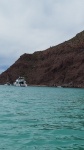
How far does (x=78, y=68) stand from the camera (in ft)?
631

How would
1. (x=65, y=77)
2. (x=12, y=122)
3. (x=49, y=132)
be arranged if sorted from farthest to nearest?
1. (x=65, y=77)
2. (x=12, y=122)
3. (x=49, y=132)

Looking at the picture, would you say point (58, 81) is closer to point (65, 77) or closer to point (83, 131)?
point (65, 77)

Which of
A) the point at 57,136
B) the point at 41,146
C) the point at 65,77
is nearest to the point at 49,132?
the point at 57,136

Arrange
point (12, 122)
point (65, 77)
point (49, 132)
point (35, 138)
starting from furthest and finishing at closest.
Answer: point (65, 77)
point (12, 122)
point (49, 132)
point (35, 138)

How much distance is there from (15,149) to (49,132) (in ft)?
13.9

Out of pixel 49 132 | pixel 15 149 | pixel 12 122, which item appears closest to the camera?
pixel 15 149

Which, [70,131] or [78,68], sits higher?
[78,68]

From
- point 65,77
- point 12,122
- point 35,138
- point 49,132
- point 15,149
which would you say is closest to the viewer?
point 15,149

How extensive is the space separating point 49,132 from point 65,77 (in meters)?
175

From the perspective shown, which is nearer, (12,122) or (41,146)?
(41,146)

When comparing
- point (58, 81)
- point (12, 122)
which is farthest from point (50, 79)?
point (12, 122)

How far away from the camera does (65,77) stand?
628 feet

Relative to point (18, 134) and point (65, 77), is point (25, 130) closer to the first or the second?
point (18, 134)

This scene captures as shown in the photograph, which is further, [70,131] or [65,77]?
[65,77]
